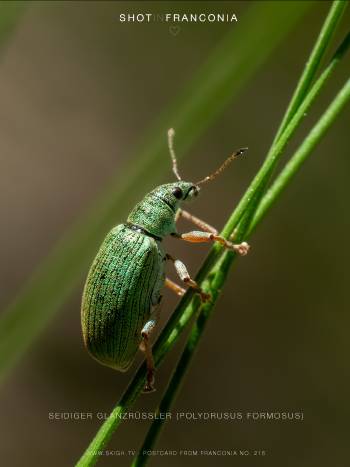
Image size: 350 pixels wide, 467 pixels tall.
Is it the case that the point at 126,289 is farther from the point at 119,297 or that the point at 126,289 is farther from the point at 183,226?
the point at 183,226

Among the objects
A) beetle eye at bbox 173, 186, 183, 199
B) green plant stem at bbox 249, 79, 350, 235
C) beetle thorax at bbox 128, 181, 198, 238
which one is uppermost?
green plant stem at bbox 249, 79, 350, 235

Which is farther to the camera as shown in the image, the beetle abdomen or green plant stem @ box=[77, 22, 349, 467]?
the beetle abdomen

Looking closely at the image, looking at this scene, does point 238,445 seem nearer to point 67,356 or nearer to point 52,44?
point 67,356

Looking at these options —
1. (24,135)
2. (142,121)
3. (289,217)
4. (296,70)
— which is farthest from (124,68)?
(289,217)

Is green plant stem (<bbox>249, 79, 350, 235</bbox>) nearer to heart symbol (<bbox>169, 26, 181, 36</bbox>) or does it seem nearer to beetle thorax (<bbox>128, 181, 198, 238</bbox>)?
beetle thorax (<bbox>128, 181, 198, 238</bbox>)

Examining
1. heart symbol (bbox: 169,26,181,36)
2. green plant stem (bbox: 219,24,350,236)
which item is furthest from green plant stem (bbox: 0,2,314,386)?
heart symbol (bbox: 169,26,181,36)

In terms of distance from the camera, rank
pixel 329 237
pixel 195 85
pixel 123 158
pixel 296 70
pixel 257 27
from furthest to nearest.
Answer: pixel 123 158, pixel 296 70, pixel 329 237, pixel 195 85, pixel 257 27

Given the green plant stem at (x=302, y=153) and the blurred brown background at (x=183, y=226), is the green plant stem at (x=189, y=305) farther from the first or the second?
the blurred brown background at (x=183, y=226)
